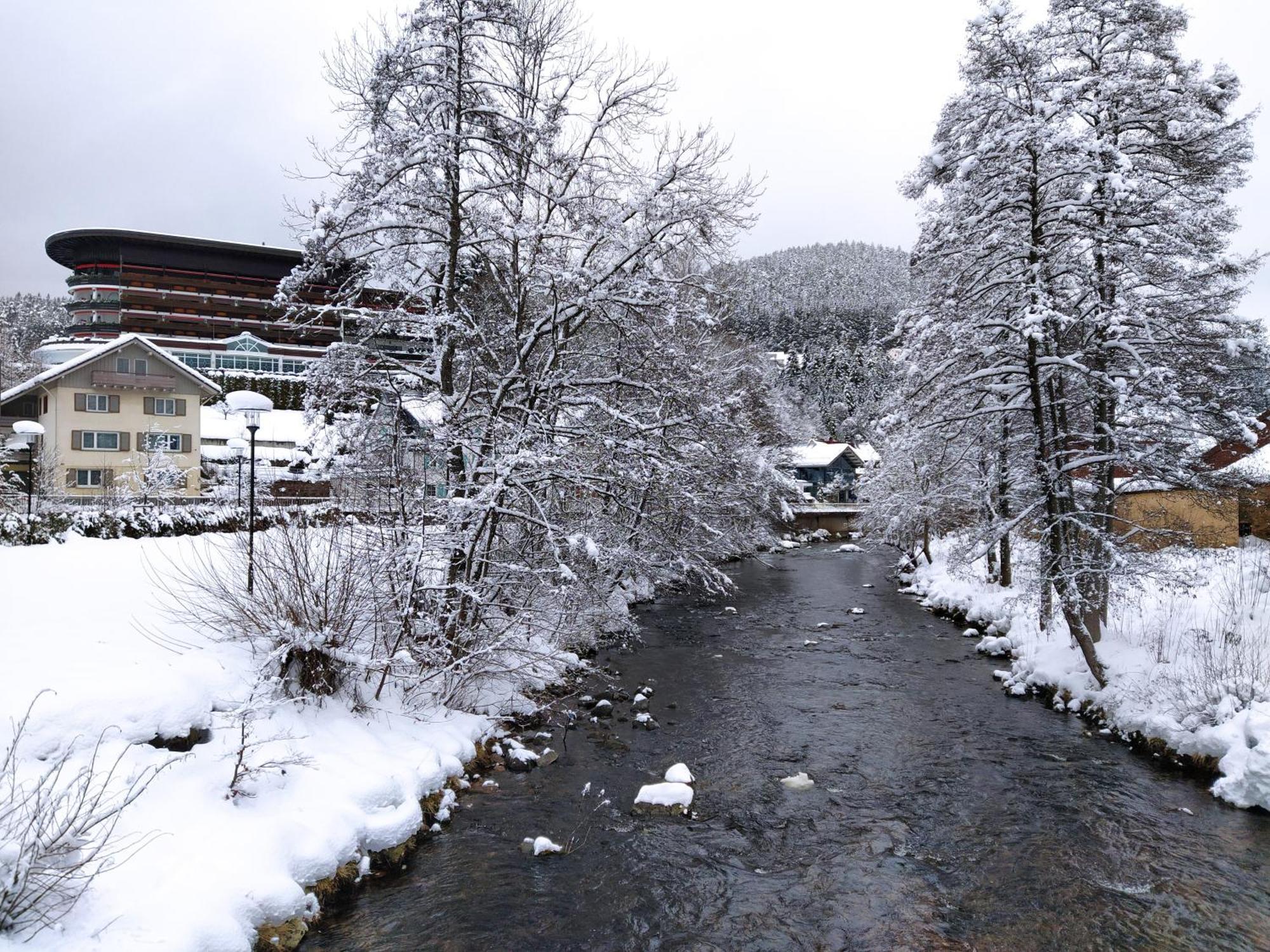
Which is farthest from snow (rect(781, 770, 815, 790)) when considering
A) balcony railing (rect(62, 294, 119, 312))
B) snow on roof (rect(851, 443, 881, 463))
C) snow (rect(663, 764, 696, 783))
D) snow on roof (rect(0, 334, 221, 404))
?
balcony railing (rect(62, 294, 119, 312))

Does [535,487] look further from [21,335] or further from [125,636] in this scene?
[21,335]

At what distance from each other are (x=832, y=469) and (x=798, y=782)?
64330 millimetres

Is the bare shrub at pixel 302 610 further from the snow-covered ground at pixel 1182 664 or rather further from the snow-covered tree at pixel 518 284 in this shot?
the snow-covered ground at pixel 1182 664

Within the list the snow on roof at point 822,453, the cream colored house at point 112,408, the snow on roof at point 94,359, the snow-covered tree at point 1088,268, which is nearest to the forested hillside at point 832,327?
the snow on roof at point 822,453

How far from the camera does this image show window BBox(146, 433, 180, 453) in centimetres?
4159

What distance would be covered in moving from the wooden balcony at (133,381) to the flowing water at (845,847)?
4042 cm

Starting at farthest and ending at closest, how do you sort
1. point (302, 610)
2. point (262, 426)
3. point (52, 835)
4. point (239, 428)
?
point (262, 426) < point (239, 428) < point (302, 610) < point (52, 835)

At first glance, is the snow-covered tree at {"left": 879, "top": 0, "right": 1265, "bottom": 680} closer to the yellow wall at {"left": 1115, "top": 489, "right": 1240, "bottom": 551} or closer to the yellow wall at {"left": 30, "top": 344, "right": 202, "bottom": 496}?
the yellow wall at {"left": 1115, "top": 489, "right": 1240, "bottom": 551}

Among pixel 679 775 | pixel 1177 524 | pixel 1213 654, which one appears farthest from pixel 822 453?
pixel 679 775

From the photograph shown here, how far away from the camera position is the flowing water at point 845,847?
22.8 feet

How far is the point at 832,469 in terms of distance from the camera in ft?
237

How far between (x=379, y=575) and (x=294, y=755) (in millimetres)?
3055

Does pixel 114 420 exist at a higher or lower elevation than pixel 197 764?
higher

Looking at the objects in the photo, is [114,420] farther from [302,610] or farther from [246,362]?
[302,610]
